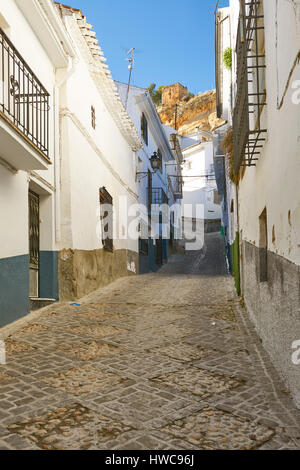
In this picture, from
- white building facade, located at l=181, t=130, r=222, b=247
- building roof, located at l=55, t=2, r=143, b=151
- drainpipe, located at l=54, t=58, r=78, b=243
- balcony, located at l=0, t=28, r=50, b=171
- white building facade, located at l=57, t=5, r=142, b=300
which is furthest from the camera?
white building facade, located at l=181, t=130, r=222, b=247

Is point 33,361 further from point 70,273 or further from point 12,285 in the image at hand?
point 70,273

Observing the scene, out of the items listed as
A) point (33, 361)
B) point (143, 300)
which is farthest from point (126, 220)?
point (33, 361)

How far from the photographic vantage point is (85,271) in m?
9.37

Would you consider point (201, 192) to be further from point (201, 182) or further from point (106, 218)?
point (106, 218)

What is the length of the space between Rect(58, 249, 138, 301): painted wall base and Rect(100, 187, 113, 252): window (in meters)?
0.34

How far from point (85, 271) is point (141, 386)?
5844 millimetres

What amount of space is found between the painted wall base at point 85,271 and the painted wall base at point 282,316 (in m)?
4.45

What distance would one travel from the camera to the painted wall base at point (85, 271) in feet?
27.6

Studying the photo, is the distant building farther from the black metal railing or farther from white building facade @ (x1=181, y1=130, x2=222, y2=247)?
the black metal railing

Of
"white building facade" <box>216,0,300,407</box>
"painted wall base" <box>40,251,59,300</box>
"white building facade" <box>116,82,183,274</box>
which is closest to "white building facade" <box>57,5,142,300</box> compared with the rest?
"painted wall base" <box>40,251,59,300</box>

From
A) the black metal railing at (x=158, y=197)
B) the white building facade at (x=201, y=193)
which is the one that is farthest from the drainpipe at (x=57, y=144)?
the white building facade at (x=201, y=193)

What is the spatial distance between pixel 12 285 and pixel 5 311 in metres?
0.44

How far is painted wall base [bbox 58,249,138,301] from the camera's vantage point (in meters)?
8.41

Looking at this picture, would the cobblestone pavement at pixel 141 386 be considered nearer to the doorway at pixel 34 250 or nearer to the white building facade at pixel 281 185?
the white building facade at pixel 281 185
